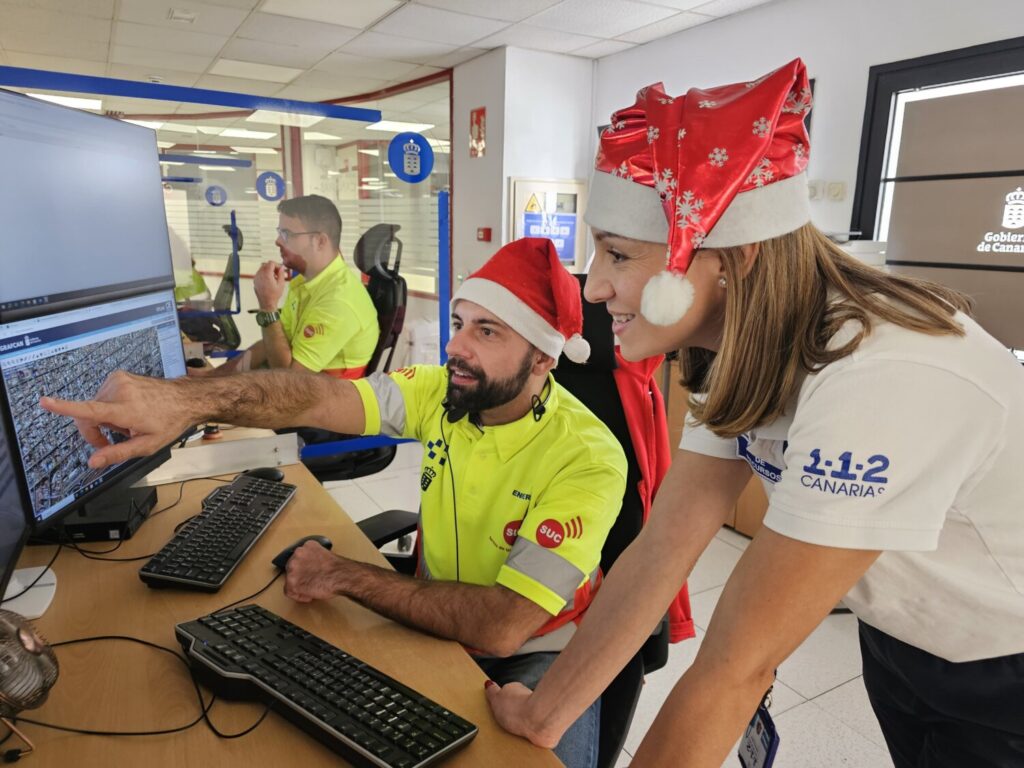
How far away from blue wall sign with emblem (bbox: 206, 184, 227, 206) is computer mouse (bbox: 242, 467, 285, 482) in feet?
6.60

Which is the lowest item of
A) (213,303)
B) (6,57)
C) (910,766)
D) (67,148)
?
(910,766)

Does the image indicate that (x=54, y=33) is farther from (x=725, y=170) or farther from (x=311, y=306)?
(x=725, y=170)

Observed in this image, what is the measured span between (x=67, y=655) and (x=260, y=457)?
33.3 inches

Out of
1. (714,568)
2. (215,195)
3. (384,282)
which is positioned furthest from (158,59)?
(714,568)

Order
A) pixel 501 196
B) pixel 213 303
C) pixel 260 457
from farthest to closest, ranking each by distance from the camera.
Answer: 1. pixel 501 196
2. pixel 213 303
3. pixel 260 457

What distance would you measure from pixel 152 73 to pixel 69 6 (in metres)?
2.00

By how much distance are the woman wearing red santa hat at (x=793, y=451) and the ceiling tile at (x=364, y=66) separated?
5478mm

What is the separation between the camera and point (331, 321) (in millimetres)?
2885

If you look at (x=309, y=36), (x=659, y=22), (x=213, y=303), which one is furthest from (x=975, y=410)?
(x=309, y=36)

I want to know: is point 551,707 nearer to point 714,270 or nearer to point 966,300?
point 714,270

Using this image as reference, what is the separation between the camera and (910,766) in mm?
985

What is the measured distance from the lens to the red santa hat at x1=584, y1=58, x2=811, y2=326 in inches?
30.3

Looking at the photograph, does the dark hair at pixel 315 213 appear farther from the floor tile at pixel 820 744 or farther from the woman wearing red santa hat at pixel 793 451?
the floor tile at pixel 820 744

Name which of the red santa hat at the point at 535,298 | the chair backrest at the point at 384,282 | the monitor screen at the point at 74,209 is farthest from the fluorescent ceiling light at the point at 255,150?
the red santa hat at the point at 535,298
